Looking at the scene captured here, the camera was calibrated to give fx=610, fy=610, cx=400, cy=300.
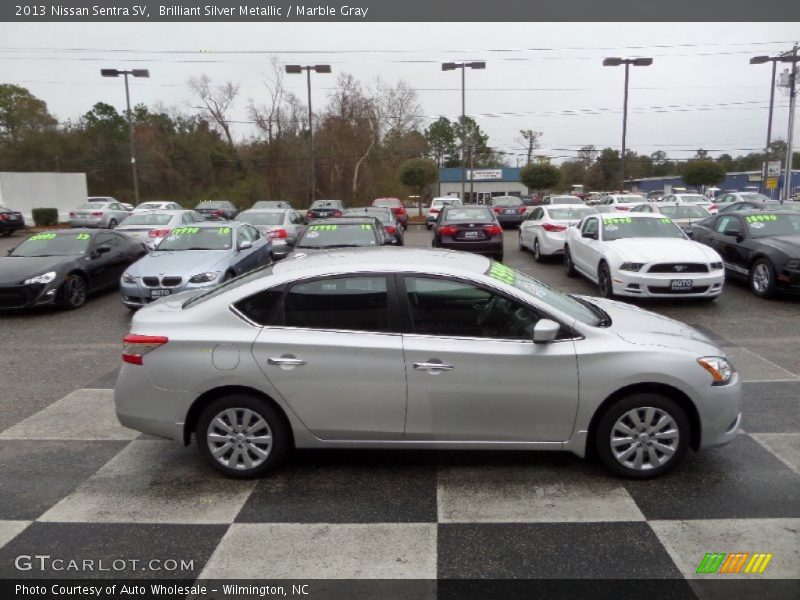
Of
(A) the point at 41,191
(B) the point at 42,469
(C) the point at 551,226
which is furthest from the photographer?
(A) the point at 41,191

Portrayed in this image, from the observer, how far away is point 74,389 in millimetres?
6520

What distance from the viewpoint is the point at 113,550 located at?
350cm

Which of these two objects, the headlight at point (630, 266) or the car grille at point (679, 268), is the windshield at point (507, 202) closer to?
the headlight at point (630, 266)

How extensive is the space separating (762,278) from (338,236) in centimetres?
752

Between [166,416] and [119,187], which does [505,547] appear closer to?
[166,416]

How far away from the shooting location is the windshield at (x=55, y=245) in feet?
36.4

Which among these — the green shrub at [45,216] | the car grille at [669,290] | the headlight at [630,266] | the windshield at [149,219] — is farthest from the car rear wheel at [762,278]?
the green shrub at [45,216]

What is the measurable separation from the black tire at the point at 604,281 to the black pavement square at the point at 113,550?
8169 millimetres

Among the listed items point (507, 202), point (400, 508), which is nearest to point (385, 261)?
point (400, 508)

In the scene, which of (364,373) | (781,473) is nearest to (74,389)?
(364,373)

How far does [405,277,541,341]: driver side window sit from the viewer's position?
4.16m

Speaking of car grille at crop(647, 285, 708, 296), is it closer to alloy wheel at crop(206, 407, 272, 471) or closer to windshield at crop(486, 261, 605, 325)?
windshield at crop(486, 261, 605, 325)

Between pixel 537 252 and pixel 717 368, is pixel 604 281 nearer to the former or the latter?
pixel 537 252

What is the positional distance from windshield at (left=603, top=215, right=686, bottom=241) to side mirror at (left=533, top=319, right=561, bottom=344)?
25.3 ft
